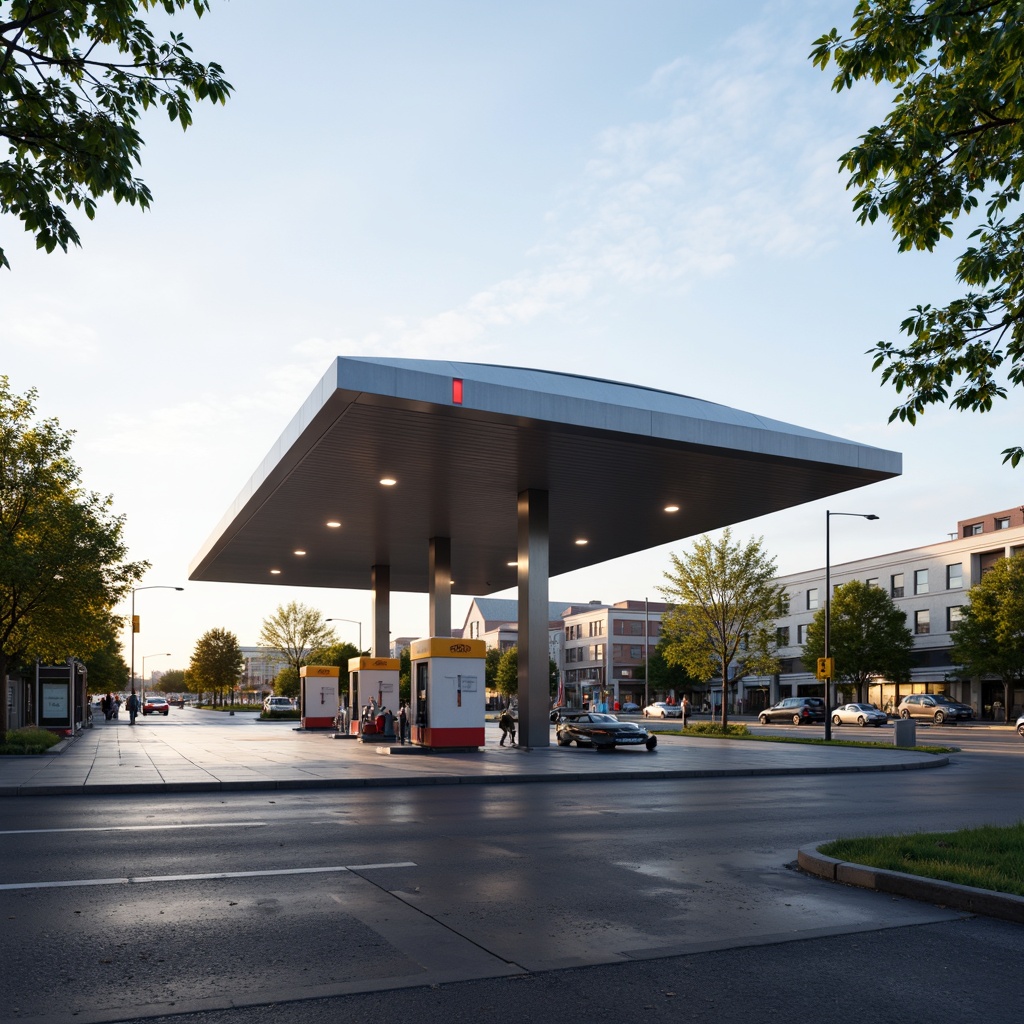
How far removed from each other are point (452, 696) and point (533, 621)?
3.14 meters

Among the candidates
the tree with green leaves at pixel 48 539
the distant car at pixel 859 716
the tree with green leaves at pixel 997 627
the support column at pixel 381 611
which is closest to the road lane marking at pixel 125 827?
the tree with green leaves at pixel 48 539

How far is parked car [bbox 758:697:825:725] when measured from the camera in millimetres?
59656

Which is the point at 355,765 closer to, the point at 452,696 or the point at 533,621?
the point at 452,696

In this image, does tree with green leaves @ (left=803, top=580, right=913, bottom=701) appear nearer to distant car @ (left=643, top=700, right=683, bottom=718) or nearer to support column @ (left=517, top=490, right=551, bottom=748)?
distant car @ (left=643, top=700, right=683, bottom=718)

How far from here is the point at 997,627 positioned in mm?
57438

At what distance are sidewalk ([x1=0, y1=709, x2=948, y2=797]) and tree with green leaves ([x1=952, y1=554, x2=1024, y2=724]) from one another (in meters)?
27.5

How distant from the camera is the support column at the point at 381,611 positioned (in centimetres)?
4144

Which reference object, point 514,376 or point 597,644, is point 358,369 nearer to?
point 514,376

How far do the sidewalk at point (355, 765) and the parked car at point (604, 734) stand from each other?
19.0 inches

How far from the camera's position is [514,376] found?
79.6ft

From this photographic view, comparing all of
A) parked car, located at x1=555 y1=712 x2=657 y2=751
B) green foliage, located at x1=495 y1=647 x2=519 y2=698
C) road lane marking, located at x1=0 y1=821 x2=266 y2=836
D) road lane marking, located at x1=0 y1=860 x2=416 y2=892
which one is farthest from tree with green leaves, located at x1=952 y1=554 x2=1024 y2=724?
road lane marking, located at x1=0 y1=860 x2=416 y2=892

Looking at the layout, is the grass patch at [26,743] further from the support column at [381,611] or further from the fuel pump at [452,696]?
the support column at [381,611]

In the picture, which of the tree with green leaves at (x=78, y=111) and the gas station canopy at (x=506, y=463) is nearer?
the tree with green leaves at (x=78, y=111)

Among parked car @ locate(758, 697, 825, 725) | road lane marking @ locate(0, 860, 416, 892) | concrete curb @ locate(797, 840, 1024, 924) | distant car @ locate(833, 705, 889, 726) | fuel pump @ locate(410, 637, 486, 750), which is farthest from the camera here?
parked car @ locate(758, 697, 825, 725)
